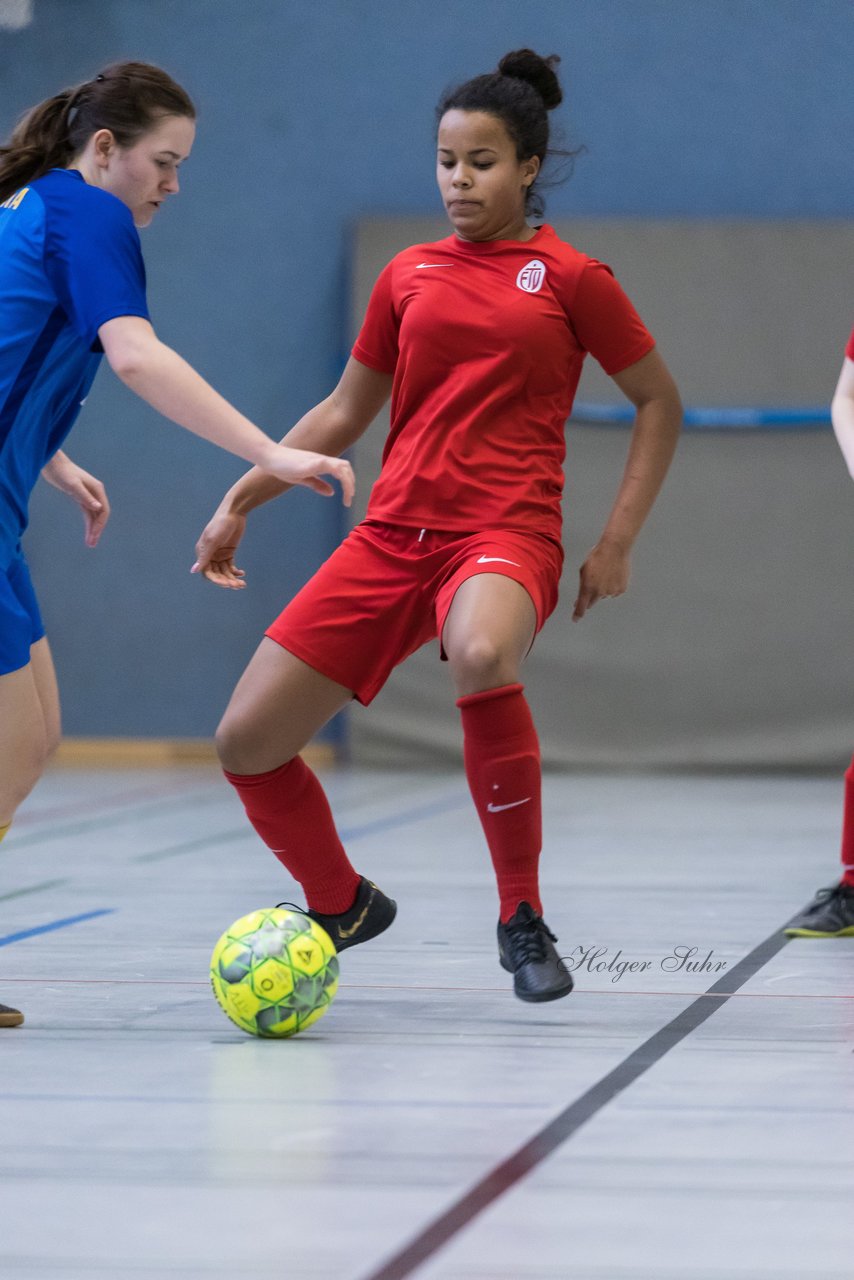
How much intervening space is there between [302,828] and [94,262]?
1058 millimetres

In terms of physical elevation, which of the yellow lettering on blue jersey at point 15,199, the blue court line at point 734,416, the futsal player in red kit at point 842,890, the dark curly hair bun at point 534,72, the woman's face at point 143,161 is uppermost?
the dark curly hair bun at point 534,72

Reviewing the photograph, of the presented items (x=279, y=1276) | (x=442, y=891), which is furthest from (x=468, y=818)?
(x=279, y=1276)

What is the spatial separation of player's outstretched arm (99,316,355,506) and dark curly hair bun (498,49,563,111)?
990mm

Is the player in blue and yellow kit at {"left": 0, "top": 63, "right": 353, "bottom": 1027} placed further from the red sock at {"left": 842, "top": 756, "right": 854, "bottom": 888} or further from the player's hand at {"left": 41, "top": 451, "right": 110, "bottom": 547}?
the red sock at {"left": 842, "top": 756, "right": 854, "bottom": 888}

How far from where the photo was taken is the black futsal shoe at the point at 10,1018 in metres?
2.96

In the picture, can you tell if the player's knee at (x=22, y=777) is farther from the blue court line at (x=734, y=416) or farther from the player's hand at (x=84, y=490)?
the blue court line at (x=734, y=416)

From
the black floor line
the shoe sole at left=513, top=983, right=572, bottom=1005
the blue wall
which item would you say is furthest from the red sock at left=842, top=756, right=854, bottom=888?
the blue wall

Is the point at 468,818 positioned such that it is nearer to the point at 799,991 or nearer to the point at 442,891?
the point at 442,891

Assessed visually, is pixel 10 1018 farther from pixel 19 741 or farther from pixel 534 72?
pixel 534 72

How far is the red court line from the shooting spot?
3.23 m

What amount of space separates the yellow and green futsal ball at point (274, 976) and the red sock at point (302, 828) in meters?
0.30

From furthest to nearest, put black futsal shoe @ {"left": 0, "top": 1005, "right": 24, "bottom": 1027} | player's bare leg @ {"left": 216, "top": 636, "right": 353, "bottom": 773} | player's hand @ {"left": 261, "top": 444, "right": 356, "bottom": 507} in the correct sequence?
player's bare leg @ {"left": 216, "top": 636, "right": 353, "bottom": 773}
black futsal shoe @ {"left": 0, "top": 1005, "right": 24, "bottom": 1027}
player's hand @ {"left": 261, "top": 444, "right": 356, "bottom": 507}

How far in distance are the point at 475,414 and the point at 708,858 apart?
254 cm

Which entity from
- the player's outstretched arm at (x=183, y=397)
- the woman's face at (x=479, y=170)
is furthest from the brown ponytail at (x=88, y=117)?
the woman's face at (x=479, y=170)
